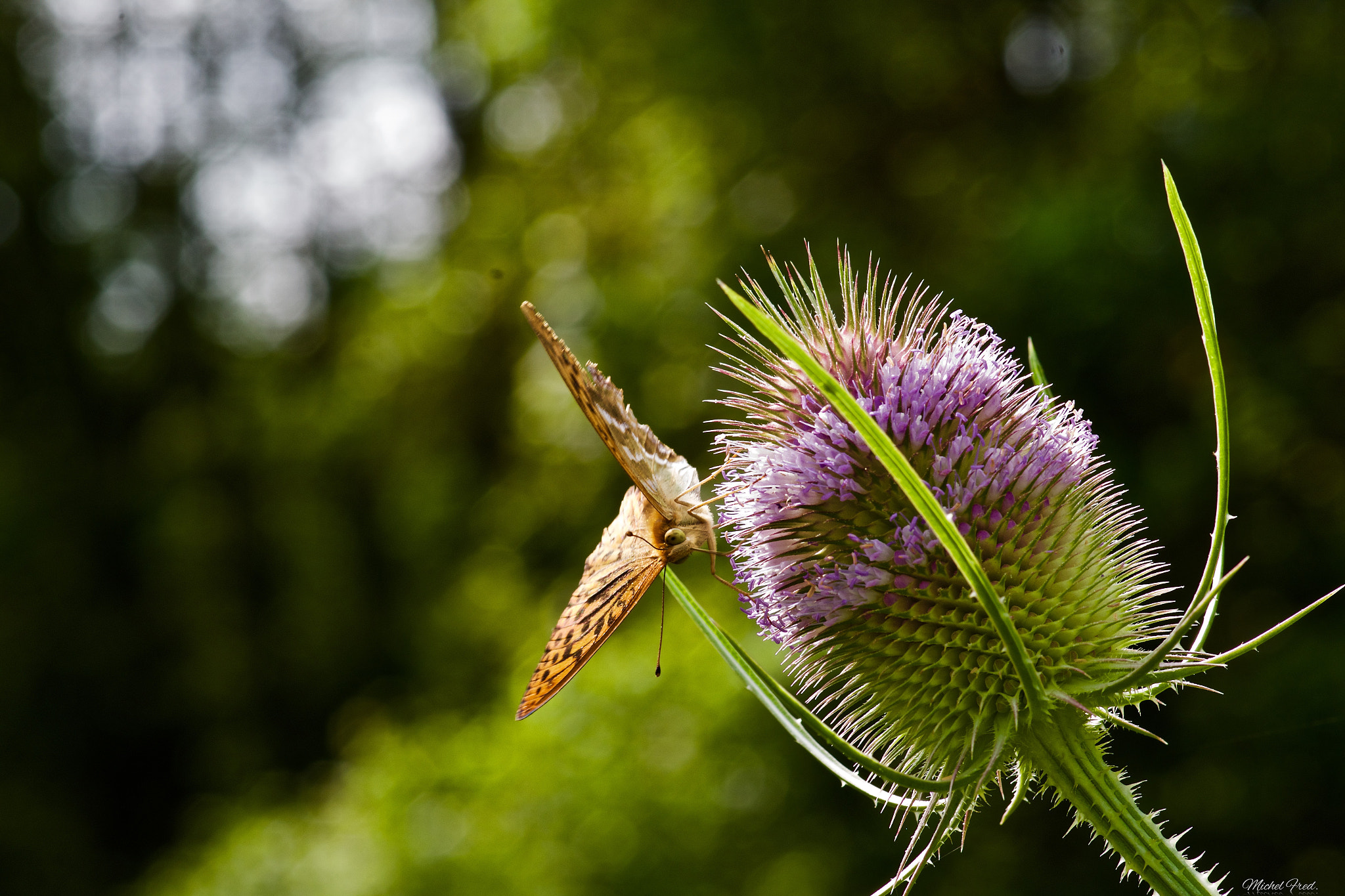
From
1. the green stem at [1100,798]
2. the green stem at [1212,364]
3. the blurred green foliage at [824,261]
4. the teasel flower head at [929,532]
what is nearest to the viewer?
the green stem at [1212,364]

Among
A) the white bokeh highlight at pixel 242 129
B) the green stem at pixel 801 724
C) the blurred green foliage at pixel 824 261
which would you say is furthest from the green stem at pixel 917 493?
the white bokeh highlight at pixel 242 129

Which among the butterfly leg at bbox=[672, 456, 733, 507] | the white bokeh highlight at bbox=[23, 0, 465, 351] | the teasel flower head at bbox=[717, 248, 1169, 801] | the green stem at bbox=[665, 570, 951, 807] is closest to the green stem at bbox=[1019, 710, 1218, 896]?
the teasel flower head at bbox=[717, 248, 1169, 801]

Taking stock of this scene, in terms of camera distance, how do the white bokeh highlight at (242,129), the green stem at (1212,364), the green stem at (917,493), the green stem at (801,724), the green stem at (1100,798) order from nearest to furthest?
the green stem at (917,493), the green stem at (1212,364), the green stem at (801,724), the green stem at (1100,798), the white bokeh highlight at (242,129)

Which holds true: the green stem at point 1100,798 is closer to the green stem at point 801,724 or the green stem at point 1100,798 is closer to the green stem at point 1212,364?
the green stem at point 801,724

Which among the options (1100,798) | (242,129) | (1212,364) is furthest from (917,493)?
(242,129)

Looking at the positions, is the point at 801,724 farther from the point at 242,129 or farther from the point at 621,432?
the point at 242,129

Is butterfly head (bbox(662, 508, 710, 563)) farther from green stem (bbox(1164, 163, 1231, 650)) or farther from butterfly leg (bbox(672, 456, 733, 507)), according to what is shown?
green stem (bbox(1164, 163, 1231, 650))

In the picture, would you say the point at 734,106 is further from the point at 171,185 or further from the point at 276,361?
the point at 171,185
